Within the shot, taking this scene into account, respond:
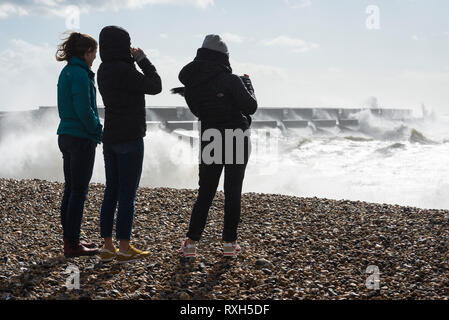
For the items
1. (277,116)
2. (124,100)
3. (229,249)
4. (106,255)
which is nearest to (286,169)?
(229,249)

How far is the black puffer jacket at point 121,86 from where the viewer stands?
446cm

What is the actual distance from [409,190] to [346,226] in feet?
31.3

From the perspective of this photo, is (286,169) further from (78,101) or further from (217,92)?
(78,101)

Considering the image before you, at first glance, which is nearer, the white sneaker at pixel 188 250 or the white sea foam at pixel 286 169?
the white sneaker at pixel 188 250

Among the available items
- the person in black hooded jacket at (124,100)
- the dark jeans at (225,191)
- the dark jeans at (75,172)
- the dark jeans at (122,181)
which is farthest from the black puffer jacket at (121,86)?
the dark jeans at (225,191)

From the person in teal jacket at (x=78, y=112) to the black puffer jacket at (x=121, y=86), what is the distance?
153 mm

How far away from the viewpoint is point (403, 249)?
5707 millimetres

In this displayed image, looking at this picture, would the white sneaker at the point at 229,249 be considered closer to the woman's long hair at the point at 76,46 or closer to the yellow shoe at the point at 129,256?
the yellow shoe at the point at 129,256

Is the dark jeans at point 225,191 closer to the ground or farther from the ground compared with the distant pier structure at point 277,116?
closer to the ground

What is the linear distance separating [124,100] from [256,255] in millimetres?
2187

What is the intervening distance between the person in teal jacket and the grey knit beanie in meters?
1.08

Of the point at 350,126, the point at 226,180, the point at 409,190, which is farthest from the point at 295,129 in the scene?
the point at 226,180

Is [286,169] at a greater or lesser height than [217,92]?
lesser

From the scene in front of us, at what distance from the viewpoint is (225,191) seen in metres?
4.86
